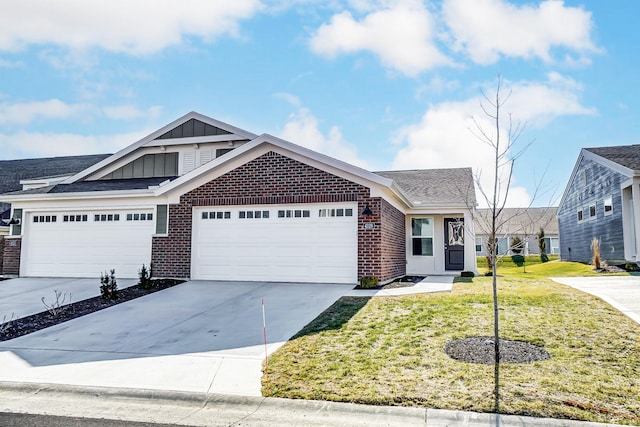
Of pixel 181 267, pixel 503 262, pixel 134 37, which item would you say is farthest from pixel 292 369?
pixel 503 262

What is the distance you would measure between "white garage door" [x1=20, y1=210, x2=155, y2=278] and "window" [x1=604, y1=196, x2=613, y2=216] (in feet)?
65.3

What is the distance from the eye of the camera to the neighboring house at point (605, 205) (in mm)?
19181

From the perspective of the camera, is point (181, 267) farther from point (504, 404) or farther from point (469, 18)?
point (504, 404)

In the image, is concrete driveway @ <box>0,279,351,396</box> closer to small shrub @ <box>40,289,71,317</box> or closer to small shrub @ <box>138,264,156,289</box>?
small shrub @ <box>40,289,71,317</box>

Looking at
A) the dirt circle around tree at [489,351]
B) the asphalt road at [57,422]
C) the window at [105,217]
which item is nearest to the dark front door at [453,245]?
the dirt circle around tree at [489,351]

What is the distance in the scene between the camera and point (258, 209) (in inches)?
538

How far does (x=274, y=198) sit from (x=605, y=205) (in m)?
17.4

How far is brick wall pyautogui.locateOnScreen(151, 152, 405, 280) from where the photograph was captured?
12.6 metres

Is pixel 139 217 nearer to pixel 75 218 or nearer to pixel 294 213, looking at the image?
pixel 75 218

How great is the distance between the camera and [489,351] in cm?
623

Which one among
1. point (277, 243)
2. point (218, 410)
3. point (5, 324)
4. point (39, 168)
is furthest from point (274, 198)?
point (39, 168)

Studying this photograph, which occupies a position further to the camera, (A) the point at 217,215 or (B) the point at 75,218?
(B) the point at 75,218

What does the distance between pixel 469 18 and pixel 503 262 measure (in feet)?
89.1

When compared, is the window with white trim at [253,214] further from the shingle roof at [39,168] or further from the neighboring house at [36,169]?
the shingle roof at [39,168]
